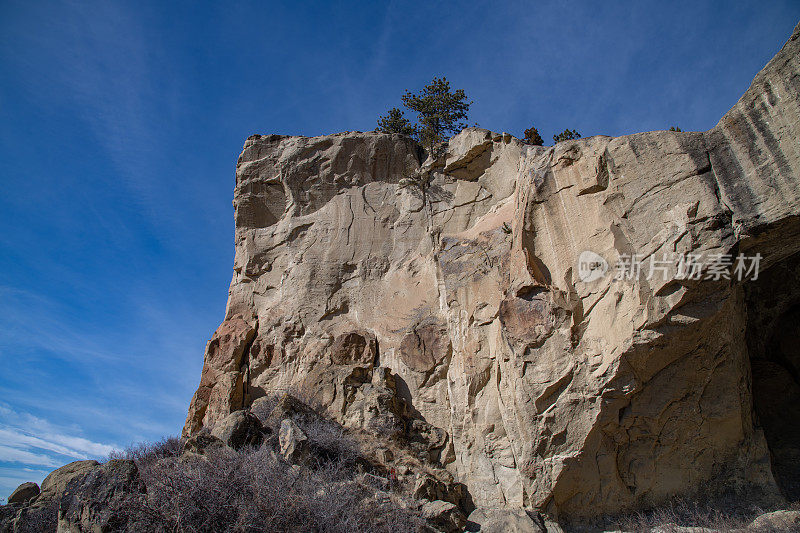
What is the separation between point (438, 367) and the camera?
1266 centimetres

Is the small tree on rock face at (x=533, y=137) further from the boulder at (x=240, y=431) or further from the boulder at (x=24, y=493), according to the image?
the boulder at (x=24, y=493)

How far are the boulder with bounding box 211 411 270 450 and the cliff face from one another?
7.13 feet

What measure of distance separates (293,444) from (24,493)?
20.7 ft

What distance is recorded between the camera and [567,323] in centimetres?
986

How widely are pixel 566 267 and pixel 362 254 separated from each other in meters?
6.91

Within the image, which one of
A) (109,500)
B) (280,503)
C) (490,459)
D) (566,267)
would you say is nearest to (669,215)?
(566,267)

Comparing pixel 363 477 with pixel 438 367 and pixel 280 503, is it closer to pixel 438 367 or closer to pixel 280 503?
pixel 280 503

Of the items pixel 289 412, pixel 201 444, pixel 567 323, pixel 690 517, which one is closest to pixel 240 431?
pixel 201 444

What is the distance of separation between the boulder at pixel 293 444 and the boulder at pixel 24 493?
5445 millimetres

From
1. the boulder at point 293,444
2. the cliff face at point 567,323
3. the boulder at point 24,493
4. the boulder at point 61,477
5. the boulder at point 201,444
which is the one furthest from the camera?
the boulder at point 24,493

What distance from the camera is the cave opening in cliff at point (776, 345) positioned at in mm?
11992

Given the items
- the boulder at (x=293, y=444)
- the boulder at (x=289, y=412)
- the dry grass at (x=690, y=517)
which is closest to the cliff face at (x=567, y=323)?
the dry grass at (x=690, y=517)

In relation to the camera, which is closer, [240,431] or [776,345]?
[240,431]

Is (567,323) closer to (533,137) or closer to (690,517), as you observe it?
(690,517)
